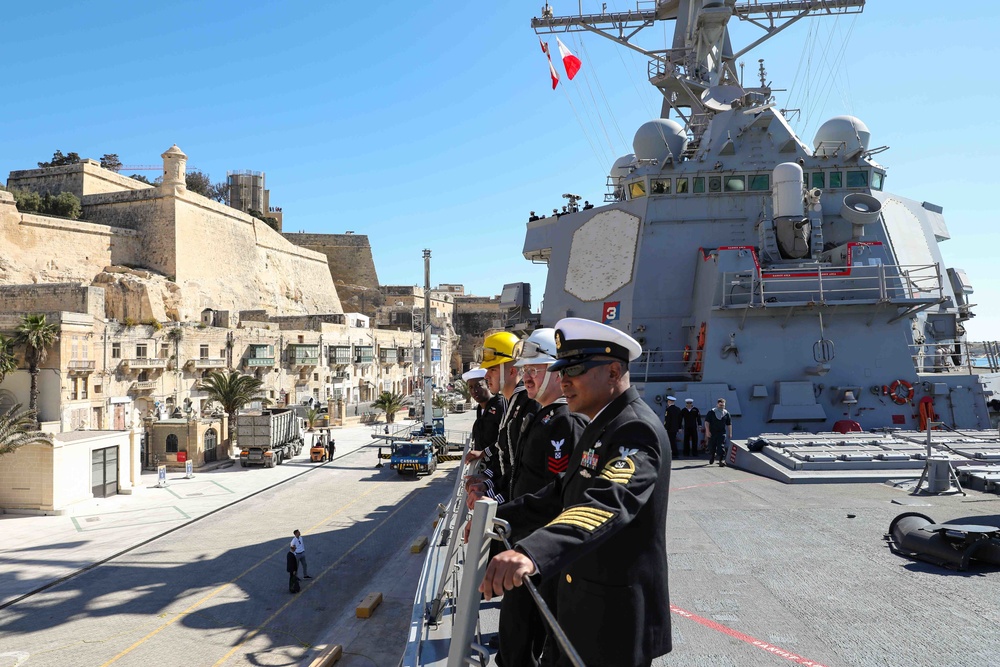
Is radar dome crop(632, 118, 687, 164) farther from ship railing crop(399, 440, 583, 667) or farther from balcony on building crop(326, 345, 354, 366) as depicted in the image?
balcony on building crop(326, 345, 354, 366)

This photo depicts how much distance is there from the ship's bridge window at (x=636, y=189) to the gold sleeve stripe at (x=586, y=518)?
13.7 metres

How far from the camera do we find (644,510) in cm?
218

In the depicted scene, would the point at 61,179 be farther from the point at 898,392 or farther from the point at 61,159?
the point at 898,392

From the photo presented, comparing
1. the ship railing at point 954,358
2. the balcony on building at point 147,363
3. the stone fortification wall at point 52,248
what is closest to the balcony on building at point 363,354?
the balcony on building at point 147,363

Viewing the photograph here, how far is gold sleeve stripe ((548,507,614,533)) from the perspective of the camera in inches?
75.2

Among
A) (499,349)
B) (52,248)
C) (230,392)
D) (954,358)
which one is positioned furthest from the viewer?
(52,248)

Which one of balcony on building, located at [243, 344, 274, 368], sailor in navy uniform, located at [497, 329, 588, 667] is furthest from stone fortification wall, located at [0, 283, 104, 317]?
sailor in navy uniform, located at [497, 329, 588, 667]

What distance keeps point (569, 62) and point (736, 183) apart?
6.90 meters

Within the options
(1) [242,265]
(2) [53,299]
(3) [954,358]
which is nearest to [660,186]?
(3) [954,358]

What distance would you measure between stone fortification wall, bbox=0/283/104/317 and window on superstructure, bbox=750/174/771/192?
2412 cm

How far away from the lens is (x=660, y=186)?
1489 centimetres

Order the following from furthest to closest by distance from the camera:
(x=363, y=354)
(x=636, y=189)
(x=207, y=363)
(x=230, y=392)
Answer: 1. (x=363, y=354)
2. (x=207, y=363)
3. (x=230, y=392)
4. (x=636, y=189)

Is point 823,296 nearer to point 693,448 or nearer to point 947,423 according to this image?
point 947,423

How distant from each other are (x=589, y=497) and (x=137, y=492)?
21.4 metres
